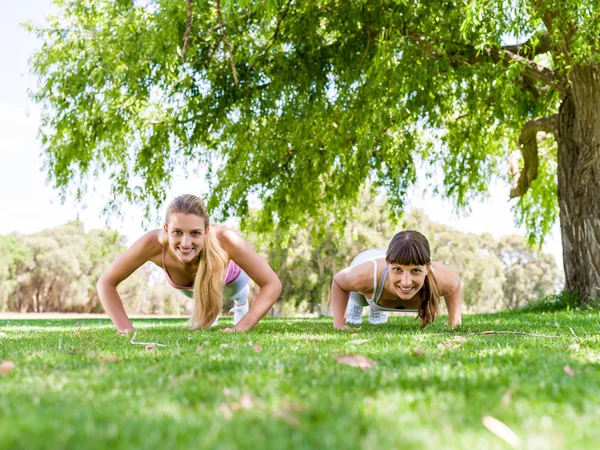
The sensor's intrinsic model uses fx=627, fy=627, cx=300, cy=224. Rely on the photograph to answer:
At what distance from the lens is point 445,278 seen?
6.37 metres

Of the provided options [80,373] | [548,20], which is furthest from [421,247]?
[548,20]

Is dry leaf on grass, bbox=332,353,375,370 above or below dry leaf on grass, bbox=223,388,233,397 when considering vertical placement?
above

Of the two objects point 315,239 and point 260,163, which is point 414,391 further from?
point 315,239

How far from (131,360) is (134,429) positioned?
163cm

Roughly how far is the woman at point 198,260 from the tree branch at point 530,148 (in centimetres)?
743

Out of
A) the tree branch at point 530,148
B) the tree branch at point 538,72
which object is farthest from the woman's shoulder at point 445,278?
the tree branch at point 530,148

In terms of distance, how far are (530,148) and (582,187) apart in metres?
2.22

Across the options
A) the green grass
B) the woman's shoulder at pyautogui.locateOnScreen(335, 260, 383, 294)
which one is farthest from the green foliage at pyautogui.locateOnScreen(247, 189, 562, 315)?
the green grass

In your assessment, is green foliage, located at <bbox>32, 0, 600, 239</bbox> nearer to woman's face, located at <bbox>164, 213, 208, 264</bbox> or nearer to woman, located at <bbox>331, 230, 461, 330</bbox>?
woman, located at <bbox>331, 230, 461, 330</bbox>

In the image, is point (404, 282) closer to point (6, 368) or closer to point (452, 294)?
point (452, 294)

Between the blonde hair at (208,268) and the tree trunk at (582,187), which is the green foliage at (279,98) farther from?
the blonde hair at (208,268)

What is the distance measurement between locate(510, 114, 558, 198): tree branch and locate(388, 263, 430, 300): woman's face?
6.55 m

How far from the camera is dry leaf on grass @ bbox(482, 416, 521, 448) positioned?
156cm

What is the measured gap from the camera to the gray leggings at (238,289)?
25.4 ft
